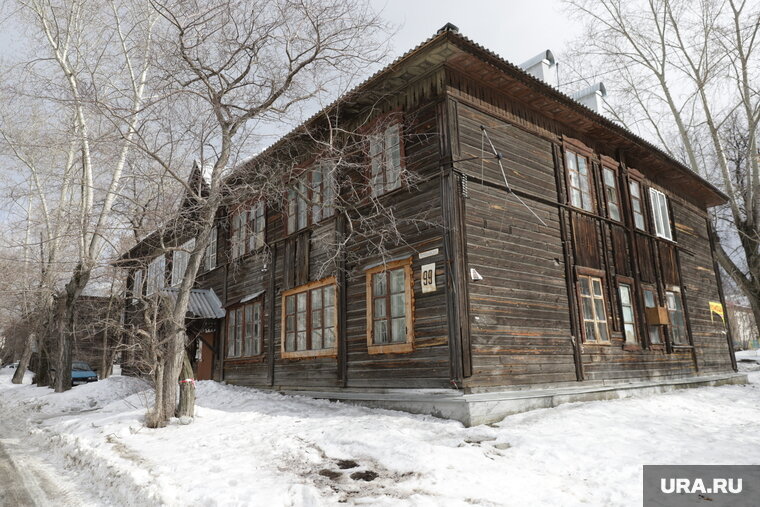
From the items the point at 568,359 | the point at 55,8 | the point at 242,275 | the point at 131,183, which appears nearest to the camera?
the point at 568,359

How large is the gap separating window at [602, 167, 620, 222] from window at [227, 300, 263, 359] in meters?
9.67

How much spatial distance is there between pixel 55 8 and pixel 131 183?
8939 millimetres

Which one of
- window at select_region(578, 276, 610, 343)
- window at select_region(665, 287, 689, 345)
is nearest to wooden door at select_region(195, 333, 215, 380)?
window at select_region(578, 276, 610, 343)

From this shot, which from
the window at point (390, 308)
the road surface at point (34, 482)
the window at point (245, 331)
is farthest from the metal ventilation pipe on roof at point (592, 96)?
the road surface at point (34, 482)

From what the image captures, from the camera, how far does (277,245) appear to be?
543 inches

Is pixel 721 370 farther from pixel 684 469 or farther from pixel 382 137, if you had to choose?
pixel 382 137

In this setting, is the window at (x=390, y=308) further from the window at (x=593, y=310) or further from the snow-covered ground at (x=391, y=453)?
the window at (x=593, y=310)

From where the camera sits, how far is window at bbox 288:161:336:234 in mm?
12367

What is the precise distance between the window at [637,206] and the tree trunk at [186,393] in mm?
11855

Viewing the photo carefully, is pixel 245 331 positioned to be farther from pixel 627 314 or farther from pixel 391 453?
pixel 627 314

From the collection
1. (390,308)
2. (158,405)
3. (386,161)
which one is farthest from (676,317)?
(158,405)

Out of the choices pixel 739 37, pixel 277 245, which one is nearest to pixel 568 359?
pixel 277 245

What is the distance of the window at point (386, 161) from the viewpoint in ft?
34.9

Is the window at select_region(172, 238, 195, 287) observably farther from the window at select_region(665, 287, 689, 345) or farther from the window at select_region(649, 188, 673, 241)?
the window at select_region(665, 287, 689, 345)
